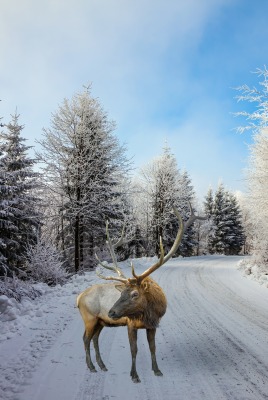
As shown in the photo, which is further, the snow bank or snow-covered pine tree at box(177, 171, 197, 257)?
snow-covered pine tree at box(177, 171, 197, 257)

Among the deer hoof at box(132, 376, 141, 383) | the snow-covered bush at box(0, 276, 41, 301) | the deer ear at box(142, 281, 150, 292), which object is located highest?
the deer ear at box(142, 281, 150, 292)

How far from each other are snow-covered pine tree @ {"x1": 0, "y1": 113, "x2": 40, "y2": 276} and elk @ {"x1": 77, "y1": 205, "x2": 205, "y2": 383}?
8.25m

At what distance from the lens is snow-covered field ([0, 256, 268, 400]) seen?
383cm

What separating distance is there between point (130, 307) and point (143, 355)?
63.6 inches

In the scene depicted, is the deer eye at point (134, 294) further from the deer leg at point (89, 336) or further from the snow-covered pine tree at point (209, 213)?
the snow-covered pine tree at point (209, 213)

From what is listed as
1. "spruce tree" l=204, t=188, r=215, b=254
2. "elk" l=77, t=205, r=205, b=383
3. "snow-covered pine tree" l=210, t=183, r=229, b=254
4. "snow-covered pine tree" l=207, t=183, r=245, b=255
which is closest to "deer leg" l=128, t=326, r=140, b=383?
"elk" l=77, t=205, r=205, b=383

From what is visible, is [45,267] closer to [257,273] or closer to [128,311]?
[128,311]

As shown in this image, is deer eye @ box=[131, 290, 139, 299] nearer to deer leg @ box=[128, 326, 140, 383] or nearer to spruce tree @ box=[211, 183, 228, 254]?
deer leg @ box=[128, 326, 140, 383]

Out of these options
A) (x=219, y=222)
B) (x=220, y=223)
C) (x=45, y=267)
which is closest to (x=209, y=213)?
(x=219, y=222)

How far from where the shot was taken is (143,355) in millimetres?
4977

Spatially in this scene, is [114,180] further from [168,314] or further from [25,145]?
[168,314]

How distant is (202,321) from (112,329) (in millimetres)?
2353

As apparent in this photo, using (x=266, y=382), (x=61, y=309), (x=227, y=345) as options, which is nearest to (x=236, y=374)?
(x=266, y=382)

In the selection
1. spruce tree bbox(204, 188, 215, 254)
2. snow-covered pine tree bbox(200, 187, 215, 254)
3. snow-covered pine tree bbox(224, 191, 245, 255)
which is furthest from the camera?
snow-covered pine tree bbox(224, 191, 245, 255)
